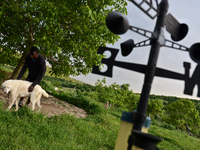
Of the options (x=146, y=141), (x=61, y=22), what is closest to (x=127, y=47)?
(x=146, y=141)

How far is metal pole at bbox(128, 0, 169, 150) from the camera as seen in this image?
3.36 ft

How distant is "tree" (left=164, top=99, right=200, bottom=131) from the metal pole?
4382 centimetres

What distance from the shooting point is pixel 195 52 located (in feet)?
3.87

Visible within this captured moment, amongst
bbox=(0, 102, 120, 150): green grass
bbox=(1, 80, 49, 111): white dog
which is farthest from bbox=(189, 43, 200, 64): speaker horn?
bbox=(1, 80, 49, 111): white dog

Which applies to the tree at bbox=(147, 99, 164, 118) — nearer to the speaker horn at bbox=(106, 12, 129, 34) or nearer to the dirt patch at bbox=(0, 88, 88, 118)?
the dirt patch at bbox=(0, 88, 88, 118)

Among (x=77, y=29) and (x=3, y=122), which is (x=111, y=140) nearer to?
(x=3, y=122)

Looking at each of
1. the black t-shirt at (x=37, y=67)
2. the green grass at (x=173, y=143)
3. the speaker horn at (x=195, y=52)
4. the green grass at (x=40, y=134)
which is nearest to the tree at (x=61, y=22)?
the black t-shirt at (x=37, y=67)

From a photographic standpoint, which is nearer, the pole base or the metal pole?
the pole base

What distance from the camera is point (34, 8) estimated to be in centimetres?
652

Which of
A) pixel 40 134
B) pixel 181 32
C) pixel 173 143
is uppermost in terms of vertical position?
pixel 181 32

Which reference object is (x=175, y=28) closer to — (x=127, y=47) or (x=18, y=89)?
(x=127, y=47)

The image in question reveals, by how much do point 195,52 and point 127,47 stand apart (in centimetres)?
49

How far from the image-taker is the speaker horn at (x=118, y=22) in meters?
1.18

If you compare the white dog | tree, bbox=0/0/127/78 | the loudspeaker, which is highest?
tree, bbox=0/0/127/78
